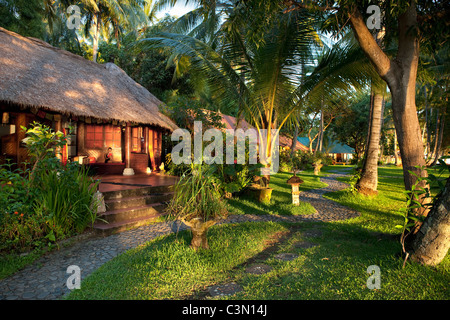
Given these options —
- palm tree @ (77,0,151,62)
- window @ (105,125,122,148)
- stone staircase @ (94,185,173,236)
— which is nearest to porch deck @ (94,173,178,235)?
stone staircase @ (94,185,173,236)

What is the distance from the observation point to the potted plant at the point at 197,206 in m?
3.69

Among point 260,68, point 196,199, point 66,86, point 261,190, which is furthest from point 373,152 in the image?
point 66,86

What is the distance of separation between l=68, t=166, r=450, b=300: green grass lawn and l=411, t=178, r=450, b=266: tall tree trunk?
125 millimetres

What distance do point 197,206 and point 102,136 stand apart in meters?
9.18

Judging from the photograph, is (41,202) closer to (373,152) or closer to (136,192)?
(136,192)

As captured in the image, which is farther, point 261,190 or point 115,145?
point 115,145

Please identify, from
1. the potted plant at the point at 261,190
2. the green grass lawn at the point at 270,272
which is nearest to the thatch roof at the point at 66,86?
the potted plant at the point at 261,190

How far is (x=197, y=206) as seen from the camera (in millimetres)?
3988

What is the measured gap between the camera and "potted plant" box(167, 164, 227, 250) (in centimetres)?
369

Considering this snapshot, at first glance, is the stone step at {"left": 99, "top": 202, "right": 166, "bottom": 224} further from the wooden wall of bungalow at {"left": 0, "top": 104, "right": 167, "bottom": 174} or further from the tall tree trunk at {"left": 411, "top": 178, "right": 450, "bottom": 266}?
the wooden wall of bungalow at {"left": 0, "top": 104, "right": 167, "bottom": 174}

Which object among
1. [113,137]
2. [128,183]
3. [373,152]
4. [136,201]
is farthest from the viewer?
[113,137]

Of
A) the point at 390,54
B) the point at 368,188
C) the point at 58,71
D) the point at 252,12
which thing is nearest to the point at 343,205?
the point at 368,188

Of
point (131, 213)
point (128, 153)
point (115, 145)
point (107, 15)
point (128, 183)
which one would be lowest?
point (131, 213)

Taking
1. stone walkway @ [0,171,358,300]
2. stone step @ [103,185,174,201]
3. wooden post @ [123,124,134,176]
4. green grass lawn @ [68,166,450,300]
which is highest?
wooden post @ [123,124,134,176]
